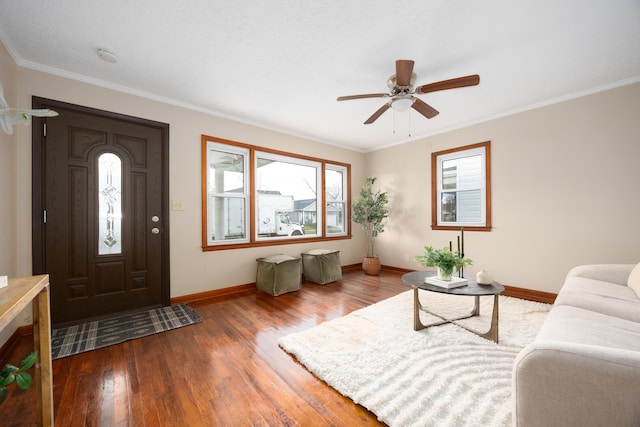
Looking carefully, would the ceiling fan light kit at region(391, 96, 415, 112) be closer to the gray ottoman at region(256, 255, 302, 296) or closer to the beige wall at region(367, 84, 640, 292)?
the beige wall at region(367, 84, 640, 292)

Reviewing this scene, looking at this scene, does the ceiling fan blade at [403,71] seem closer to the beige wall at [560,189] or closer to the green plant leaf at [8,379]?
the beige wall at [560,189]

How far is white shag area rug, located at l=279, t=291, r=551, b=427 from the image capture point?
1.37 m

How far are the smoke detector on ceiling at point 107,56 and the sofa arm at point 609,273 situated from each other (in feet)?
15.3

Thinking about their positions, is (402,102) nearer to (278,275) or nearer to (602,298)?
(602,298)

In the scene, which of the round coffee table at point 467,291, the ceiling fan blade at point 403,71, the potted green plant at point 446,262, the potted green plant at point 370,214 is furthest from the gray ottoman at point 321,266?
the ceiling fan blade at point 403,71

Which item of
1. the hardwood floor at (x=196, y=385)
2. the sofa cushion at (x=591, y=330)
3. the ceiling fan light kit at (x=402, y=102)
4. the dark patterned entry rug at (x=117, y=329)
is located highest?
the ceiling fan light kit at (x=402, y=102)

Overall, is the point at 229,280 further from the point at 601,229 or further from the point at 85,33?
the point at 601,229

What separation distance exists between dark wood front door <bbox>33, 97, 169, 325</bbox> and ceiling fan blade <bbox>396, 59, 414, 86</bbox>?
2719 mm

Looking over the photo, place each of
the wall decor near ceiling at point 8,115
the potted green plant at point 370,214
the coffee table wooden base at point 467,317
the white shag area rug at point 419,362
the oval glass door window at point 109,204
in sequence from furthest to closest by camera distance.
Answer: the potted green plant at point 370,214 → the oval glass door window at point 109,204 → the coffee table wooden base at point 467,317 → the white shag area rug at point 419,362 → the wall decor near ceiling at point 8,115

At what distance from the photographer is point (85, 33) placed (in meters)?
1.97

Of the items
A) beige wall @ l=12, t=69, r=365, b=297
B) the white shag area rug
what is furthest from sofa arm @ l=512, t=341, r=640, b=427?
beige wall @ l=12, t=69, r=365, b=297

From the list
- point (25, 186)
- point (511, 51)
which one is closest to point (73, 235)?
point (25, 186)

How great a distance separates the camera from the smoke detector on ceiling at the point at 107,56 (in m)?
2.16

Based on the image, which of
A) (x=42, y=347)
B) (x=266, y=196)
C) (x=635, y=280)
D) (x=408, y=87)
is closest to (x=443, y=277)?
(x=635, y=280)
